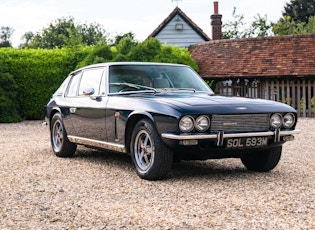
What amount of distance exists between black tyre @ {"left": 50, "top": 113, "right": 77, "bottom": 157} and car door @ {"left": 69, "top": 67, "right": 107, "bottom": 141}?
0.54 meters

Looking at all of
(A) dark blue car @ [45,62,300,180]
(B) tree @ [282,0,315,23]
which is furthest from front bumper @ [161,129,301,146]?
(B) tree @ [282,0,315,23]

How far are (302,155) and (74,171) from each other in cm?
430

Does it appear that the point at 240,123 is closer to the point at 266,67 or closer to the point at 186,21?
the point at 266,67

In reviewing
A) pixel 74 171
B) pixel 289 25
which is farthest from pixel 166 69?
pixel 289 25

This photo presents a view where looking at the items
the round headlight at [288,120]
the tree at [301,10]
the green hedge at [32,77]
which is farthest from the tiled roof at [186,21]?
the tree at [301,10]

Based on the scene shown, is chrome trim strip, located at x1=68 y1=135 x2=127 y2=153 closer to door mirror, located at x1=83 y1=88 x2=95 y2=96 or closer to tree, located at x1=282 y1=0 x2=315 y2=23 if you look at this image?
door mirror, located at x1=83 y1=88 x2=95 y2=96

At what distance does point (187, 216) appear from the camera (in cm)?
540

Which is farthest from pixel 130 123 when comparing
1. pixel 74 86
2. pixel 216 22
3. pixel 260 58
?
pixel 216 22

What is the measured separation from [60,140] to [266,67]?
1608 cm

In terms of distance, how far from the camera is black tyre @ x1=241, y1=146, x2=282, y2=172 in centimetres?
789

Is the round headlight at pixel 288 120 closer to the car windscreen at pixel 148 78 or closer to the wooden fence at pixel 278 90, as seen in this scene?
the car windscreen at pixel 148 78

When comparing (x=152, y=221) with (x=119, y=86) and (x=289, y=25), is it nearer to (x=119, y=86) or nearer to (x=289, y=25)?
(x=119, y=86)

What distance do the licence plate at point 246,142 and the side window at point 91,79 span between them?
8.06ft

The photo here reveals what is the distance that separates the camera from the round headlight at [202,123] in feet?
22.5
